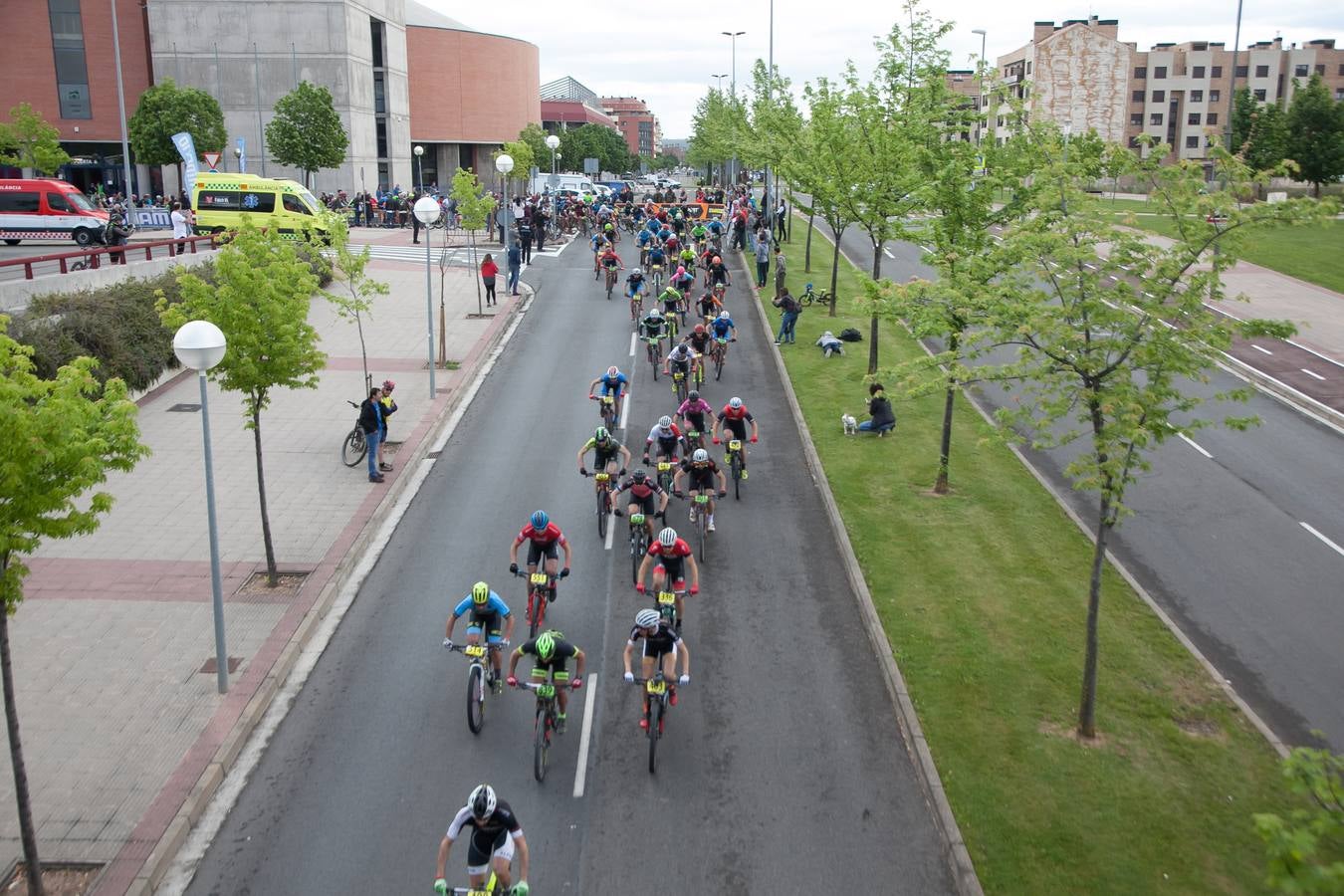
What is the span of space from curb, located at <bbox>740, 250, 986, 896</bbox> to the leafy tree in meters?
3.48

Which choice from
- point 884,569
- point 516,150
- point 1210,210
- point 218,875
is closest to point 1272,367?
point 884,569

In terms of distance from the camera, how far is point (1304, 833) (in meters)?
5.11

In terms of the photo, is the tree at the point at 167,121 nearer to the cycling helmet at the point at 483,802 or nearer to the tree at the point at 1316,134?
the cycling helmet at the point at 483,802

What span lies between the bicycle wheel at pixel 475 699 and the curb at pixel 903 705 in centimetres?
417

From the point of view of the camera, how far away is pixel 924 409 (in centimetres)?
2280

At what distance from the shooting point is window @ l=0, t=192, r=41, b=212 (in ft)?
121

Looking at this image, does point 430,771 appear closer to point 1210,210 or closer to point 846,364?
point 1210,210

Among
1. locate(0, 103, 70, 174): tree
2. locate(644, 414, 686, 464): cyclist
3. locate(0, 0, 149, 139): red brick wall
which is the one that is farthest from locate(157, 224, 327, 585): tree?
locate(0, 0, 149, 139): red brick wall

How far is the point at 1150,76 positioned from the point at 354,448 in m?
103

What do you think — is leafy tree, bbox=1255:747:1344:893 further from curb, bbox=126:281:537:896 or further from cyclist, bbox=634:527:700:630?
curb, bbox=126:281:537:896

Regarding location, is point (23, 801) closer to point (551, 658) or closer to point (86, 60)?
point (551, 658)

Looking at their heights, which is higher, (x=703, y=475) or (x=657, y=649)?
(x=703, y=475)

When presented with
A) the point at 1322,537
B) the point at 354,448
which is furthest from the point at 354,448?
the point at 1322,537

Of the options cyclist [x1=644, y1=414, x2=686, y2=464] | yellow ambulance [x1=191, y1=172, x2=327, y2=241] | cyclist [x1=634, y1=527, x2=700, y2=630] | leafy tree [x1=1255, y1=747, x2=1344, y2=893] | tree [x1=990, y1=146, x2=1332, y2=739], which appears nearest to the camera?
leafy tree [x1=1255, y1=747, x2=1344, y2=893]
